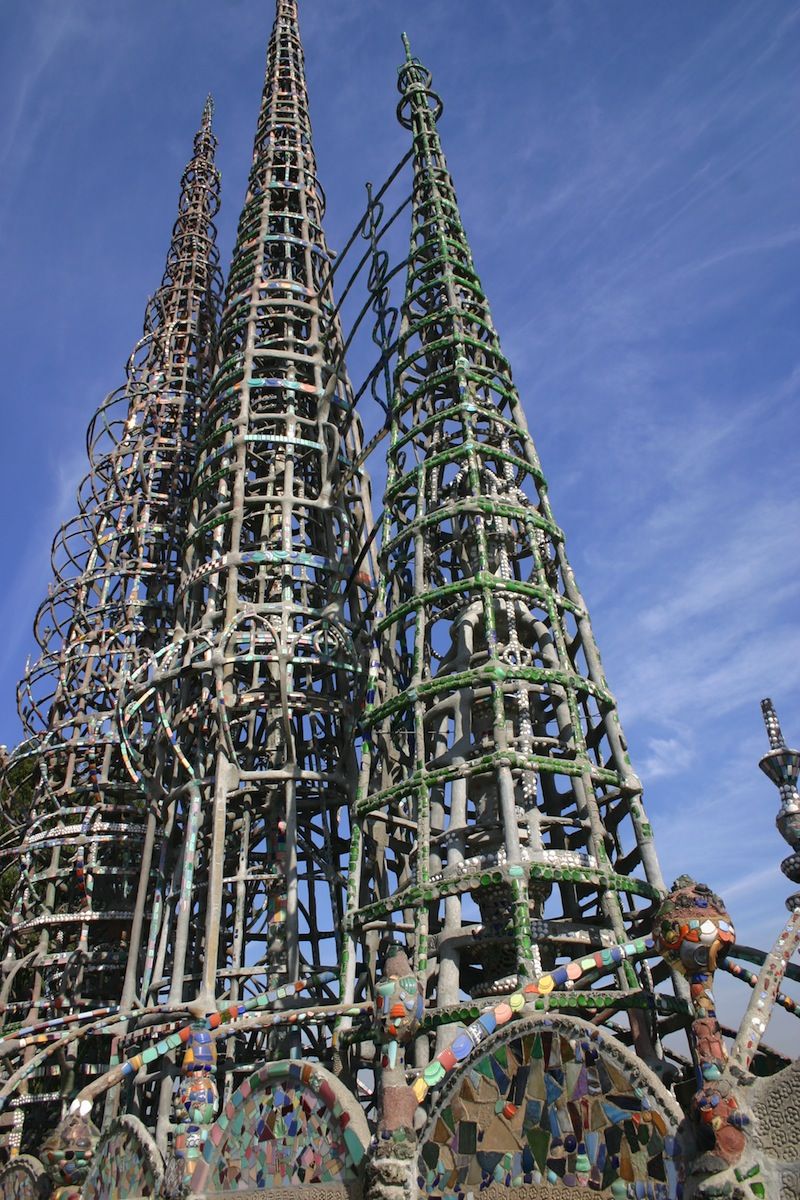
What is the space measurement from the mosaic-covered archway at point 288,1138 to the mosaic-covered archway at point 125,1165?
3.14ft

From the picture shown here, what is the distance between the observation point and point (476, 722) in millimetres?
22641

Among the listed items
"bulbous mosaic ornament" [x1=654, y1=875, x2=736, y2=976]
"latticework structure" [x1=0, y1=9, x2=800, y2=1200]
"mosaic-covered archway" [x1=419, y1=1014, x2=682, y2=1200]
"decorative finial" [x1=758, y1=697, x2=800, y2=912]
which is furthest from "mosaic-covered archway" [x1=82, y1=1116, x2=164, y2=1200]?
"decorative finial" [x1=758, y1=697, x2=800, y2=912]

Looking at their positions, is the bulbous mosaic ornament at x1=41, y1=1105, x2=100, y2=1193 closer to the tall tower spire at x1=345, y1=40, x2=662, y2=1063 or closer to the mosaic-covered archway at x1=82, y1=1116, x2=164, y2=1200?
the mosaic-covered archway at x1=82, y1=1116, x2=164, y2=1200

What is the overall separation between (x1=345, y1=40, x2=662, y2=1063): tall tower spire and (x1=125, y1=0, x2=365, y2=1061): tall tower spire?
2183 mm

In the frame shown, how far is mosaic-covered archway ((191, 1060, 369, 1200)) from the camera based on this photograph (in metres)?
10.3

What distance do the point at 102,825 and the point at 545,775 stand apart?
14.7 m

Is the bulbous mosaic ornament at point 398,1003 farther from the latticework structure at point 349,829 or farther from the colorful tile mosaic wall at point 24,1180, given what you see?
the colorful tile mosaic wall at point 24,1180

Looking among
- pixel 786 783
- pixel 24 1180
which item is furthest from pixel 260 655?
pixel 786 783

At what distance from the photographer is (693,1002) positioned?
8.70 metres

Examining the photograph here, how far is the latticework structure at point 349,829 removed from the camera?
30.5 ft

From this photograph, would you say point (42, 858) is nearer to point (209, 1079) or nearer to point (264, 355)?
point (264, 355)

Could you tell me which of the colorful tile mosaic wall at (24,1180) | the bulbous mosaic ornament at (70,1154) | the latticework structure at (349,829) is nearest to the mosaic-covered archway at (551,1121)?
the latticework structure at (349,829)

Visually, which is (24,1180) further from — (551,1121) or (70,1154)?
(551,1121)

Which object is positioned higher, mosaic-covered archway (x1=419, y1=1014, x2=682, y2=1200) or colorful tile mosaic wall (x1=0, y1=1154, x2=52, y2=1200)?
colorful tile mosaic wall (x1=0, y1=1154, x2=52, y2=1200)
